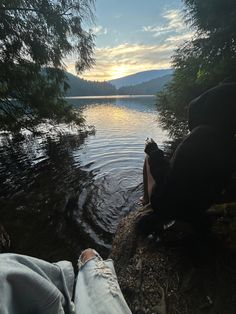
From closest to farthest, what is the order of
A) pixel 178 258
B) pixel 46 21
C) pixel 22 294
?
pixel 22 294, pixel 178 258, pixel 46 21

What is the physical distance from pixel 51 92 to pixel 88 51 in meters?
2.33

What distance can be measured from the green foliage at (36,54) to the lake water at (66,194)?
7.80 feet

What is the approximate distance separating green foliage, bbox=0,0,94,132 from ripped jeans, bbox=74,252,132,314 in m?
8.57

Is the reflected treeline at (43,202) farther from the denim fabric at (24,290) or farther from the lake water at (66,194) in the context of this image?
the denim fabric at (24,290)

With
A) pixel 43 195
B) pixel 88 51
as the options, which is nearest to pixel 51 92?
pixel 88 51

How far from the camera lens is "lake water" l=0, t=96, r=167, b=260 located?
17.8ft

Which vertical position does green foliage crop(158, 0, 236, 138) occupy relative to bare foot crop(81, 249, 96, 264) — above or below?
above

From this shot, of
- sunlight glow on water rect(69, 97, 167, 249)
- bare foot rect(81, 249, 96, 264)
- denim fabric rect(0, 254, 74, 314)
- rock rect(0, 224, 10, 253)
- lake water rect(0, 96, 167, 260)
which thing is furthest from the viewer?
sunlight glow on water rect(69, 97, 167, 249)

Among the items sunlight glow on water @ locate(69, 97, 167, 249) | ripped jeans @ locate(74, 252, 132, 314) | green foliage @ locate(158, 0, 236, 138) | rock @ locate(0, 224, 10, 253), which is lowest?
→ sunlight glow on water @ locate(69, 97, 167, 249)

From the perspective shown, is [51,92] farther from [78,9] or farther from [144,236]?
[144,236]

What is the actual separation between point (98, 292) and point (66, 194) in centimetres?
646

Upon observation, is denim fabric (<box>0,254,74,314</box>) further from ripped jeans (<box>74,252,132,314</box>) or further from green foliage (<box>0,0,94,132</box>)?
green foliage (<box>0,0,94,132</box>)

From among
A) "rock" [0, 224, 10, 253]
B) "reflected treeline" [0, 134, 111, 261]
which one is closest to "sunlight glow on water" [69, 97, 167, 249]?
"reflected treeline" [0, 134, 111, 261]

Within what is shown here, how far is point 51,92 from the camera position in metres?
9.98
